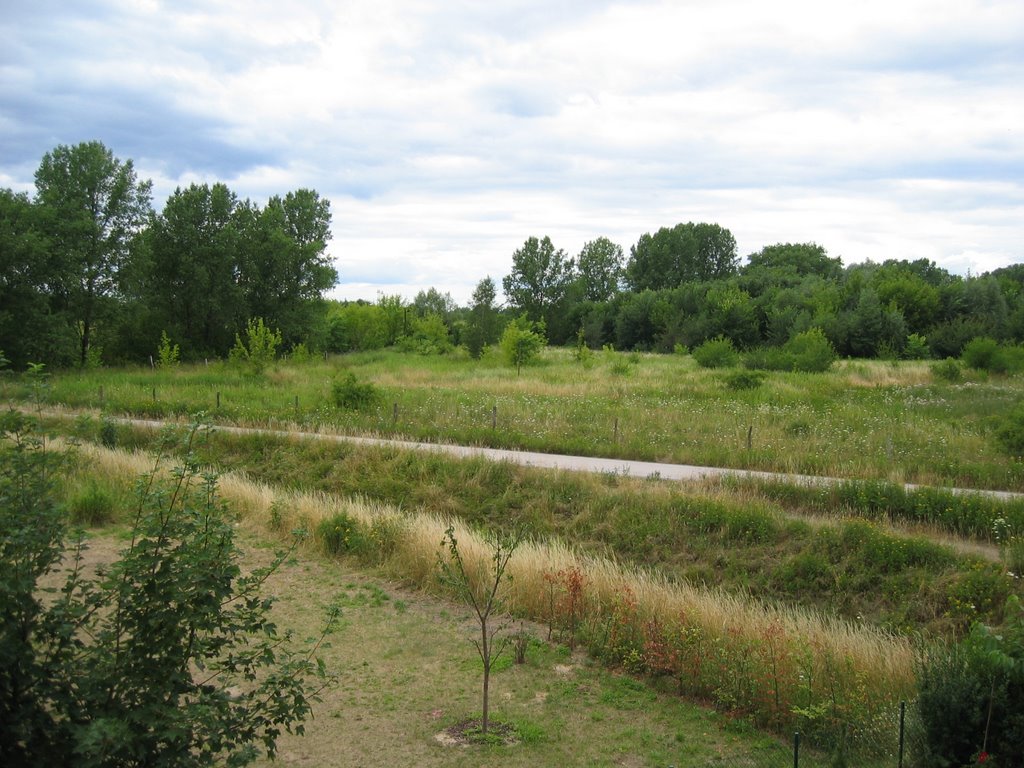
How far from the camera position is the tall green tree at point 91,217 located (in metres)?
43.2

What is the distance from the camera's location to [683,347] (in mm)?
62469

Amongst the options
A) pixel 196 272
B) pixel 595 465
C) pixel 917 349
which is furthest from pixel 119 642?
pixel 917 349

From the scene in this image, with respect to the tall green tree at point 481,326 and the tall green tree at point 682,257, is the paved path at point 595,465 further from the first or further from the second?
the tall green tree at point 682,257

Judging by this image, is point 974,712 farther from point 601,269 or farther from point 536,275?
point 601,269

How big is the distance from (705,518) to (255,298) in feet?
155

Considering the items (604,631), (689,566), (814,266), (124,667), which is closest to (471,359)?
(689,566)

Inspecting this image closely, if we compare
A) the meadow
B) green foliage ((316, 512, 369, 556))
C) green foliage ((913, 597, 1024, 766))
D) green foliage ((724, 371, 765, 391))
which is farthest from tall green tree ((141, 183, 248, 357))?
green foliage ((913, 597, 1024, 766))

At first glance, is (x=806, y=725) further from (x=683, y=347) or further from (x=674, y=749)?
(x=683, y=347)

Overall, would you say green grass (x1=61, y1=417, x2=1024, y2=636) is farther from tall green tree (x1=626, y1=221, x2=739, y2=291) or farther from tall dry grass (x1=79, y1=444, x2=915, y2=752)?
tall green tree (x1=626, y1=221, x2=739, y2=291)

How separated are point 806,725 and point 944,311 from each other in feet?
215

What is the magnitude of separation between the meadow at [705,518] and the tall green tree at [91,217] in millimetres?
17734

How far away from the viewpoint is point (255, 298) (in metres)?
55.3

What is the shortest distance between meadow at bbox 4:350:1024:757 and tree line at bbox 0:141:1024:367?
647 inches

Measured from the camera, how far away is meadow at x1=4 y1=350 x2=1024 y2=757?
896 centimetres
